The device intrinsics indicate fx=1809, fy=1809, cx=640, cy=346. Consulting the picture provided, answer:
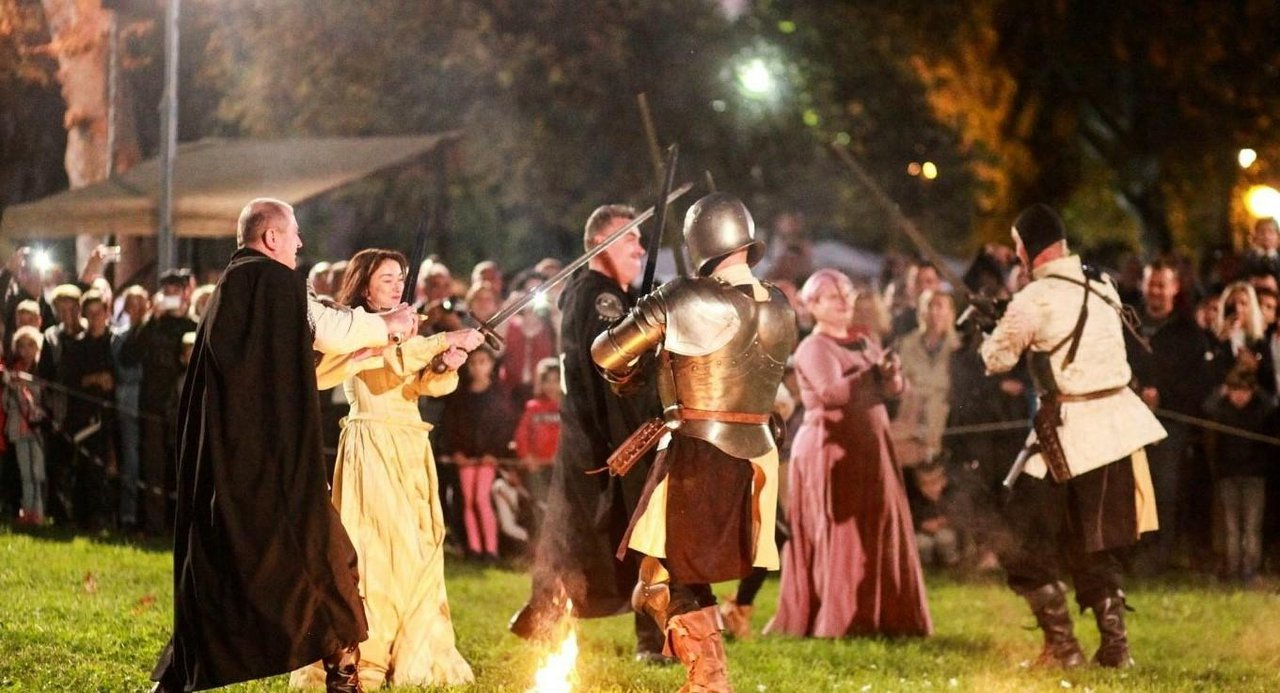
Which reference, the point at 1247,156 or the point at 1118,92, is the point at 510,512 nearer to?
the point at 1247,156

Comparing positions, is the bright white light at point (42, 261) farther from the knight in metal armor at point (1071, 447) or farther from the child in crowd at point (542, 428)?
the knight in metal armor at point (1071, 447)

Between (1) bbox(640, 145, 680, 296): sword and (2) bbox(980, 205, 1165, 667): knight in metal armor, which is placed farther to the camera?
(2) bbox(980, 205, 1165, 667): knight in metal armor

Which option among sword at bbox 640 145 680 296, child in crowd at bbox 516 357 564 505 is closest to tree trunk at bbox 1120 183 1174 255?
child in crowd at bbox 516 357 564 505

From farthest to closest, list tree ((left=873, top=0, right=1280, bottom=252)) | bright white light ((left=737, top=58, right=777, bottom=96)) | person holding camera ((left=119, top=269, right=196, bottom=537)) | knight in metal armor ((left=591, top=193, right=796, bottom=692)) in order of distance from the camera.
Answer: bright white light ((left=737, top=58, right=777, bottom=96))
tree ((left=873, top=0, right=1280, bottom=252))
person holding camera ((left=119, top=269, right=196, bottom=537))
knight in metal armor ((left=591, top=193, right=796, bottom=692))

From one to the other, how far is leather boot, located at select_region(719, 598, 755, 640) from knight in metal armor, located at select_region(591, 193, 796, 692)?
2383 millimetres

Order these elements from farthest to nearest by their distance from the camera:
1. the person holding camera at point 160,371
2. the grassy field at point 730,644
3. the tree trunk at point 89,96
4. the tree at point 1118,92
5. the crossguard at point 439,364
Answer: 1. the tree at point 1118,92
2. the person holding camera at point 160,371
3. the tree trunk at point 89,96
4. the grassy field at point 730,644
5. the crossguard at point 439,364

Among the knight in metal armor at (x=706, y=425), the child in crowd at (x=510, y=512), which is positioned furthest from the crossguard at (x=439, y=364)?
the child in crowd at (x=510, y=512)

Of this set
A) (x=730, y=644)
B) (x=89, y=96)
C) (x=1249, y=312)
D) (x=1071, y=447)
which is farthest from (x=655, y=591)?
(x=89, y=96)

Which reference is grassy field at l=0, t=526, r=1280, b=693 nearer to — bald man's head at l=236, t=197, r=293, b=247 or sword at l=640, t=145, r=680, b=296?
sword at l=640, t=145, r=680, b=296

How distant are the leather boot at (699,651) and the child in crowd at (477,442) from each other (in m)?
5.58

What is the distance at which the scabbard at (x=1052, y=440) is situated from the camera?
845 centimetres

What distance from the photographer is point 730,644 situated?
9266 millimetres

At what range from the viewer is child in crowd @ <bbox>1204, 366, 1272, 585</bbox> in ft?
39.0

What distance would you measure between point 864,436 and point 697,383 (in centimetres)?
296
